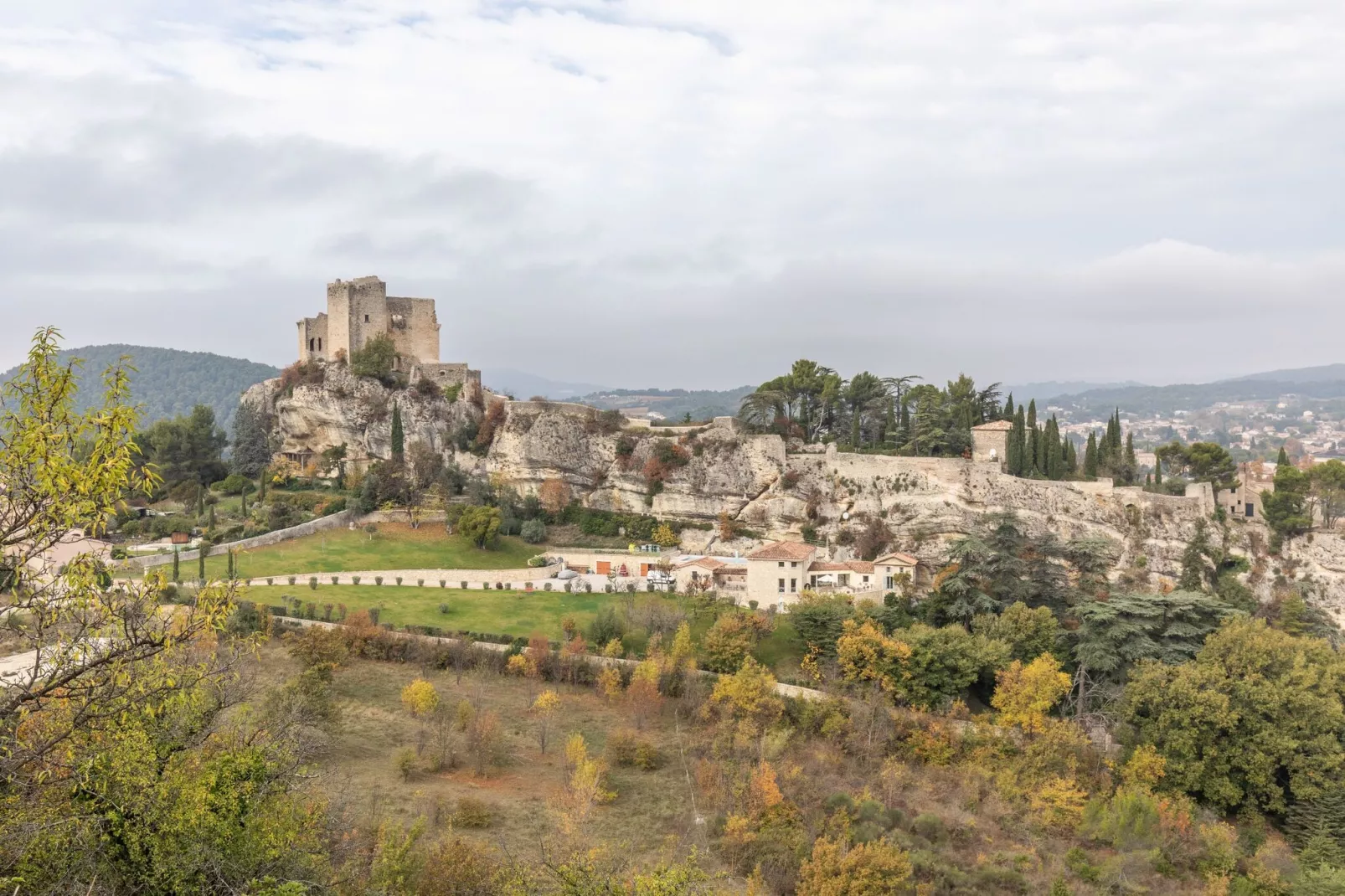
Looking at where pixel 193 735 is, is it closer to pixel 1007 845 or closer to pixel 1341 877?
pixel 1007 845

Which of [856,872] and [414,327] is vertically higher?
[414,327]

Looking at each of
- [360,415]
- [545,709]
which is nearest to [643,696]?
[545,709]

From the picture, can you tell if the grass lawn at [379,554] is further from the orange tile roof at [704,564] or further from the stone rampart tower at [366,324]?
the stone rampart tower at [366,324]

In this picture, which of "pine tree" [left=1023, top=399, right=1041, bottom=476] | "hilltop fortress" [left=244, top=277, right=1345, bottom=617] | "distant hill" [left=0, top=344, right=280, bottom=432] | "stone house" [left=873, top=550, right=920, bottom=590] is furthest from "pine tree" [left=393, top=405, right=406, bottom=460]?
"distant hill" [left=0, top=344, right=280, bottom=432]

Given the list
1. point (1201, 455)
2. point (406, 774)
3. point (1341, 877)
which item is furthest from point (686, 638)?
point (1201, 455)

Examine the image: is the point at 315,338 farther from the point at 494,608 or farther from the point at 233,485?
the point at 494,608

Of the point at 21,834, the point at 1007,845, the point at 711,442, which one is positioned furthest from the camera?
the point at 711,442
